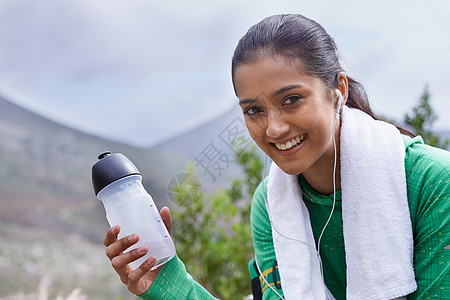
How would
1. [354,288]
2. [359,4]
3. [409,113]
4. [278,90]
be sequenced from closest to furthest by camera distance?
[278,90], [354,288], [359,4], [409,113]

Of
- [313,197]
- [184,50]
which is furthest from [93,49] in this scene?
[313,197]

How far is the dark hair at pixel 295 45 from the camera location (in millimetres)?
1045

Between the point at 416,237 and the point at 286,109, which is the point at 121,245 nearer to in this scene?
the point at 286,109

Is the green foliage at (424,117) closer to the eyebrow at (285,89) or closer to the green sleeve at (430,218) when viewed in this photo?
the green sleeve at (430,218)

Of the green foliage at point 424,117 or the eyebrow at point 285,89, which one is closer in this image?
the eyebrow at point 285,89

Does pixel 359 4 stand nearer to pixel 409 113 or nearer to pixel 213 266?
pixel 409 113

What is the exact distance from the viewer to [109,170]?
1.00m

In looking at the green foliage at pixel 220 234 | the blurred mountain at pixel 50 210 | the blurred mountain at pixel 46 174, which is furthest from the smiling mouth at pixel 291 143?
the blurred mountain at pixel 46 174

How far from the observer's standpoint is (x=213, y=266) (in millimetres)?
2352

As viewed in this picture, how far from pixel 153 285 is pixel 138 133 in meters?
1.47

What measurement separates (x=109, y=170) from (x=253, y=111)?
13.1 inches

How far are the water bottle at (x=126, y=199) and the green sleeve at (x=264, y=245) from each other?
39cm

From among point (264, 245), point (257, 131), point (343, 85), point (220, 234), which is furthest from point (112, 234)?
point (220, 234)

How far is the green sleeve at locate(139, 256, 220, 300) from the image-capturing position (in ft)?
3.77
